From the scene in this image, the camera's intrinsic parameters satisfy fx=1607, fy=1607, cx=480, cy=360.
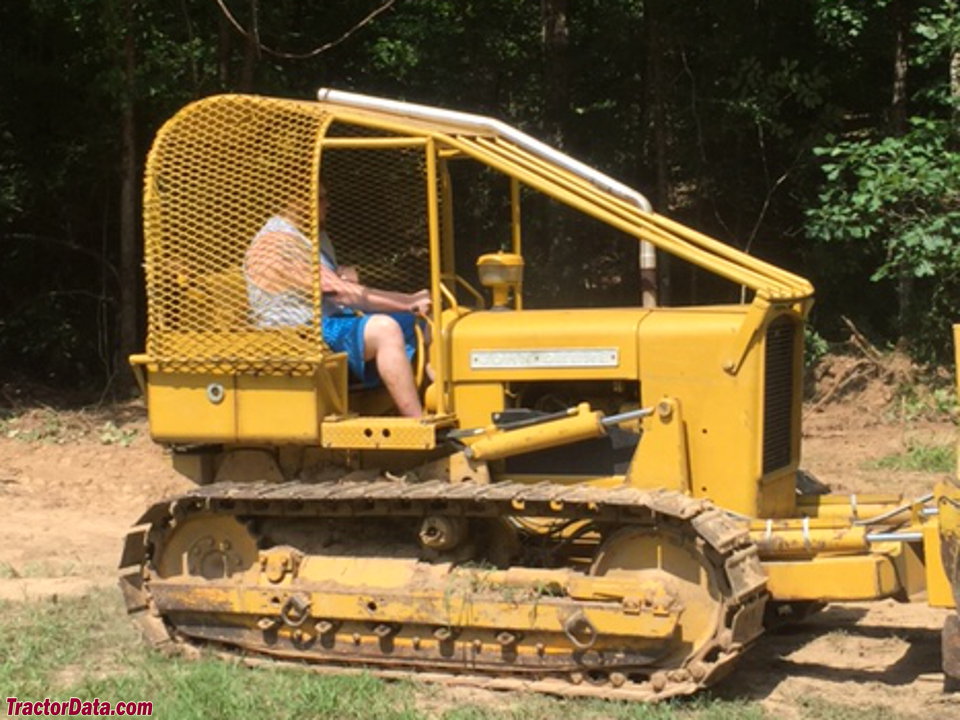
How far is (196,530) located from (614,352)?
217 cm

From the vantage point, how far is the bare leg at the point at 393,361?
7508 millimetres

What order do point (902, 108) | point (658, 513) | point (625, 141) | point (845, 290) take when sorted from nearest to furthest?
point (658, 513), point (902, 108), point (845, 290), point (625, 141)

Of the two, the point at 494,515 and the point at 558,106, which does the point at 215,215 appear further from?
the point at 558,106

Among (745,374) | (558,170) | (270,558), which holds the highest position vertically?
(558,170)

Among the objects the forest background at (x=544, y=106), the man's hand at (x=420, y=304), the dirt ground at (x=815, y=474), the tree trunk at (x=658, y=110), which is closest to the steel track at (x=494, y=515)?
the dirt ground at (x=815, y=474)

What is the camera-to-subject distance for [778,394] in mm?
7363

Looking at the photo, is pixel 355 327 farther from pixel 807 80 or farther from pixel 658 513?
pixel 807 80

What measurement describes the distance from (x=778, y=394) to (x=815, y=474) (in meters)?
5.42

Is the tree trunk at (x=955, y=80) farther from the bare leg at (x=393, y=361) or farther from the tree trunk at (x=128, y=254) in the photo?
the bare leg at (x=393, y=361)

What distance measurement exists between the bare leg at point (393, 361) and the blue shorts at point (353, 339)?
0.15 ft

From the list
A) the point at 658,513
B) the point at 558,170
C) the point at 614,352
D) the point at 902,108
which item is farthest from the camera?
the point at 902,108

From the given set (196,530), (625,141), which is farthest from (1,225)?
(196,530)

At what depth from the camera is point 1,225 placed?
17203 mm

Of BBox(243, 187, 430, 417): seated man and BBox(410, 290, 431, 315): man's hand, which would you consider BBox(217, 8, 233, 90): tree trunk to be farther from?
BBox(410, 290, 431, 315): man's hand
